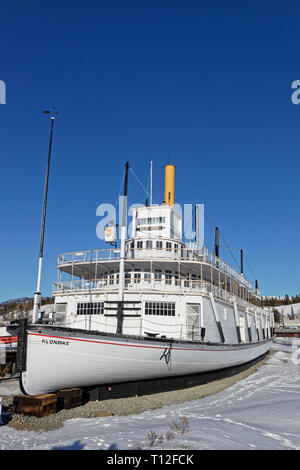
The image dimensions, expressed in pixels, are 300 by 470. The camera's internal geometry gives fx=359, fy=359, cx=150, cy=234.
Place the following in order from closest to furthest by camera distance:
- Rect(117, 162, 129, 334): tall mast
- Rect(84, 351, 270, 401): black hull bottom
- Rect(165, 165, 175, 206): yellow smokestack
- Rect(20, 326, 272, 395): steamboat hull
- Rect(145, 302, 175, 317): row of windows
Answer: Rect(20, 326, 272, 395): steamboat hull, Rect(84, 351, 270, 401): black hull bottom, Rect(117, 162, 129, 334): tall mast, Rect(145, 302, 175, 317): row of windows, Rect(165, 165, 175, 206): yellow smokestack

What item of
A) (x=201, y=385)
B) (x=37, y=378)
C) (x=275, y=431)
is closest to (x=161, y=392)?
(x=201, y=385)

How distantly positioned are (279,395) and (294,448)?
850 centimetres

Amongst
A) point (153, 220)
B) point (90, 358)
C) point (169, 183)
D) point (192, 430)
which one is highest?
point (169, 183)

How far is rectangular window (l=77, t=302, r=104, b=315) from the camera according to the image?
20.3 m

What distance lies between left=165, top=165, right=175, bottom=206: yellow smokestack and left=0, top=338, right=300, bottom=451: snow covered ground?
18.1 m

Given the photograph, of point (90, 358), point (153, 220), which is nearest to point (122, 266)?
point (90, 358)

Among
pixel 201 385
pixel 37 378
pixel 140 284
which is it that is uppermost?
pixel 140 284

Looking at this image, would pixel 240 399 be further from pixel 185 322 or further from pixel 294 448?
pixel 294 448

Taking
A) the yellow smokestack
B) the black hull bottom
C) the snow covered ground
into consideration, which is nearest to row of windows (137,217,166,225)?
the yellow smokestack

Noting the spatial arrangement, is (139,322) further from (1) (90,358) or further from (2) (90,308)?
(1) (90,358)

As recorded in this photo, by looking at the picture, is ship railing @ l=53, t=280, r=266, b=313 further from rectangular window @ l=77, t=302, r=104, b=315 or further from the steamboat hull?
the steamboat hull

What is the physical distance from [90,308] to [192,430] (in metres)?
11.6

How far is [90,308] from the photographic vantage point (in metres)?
20.4

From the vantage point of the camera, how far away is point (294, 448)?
8.31 metres
